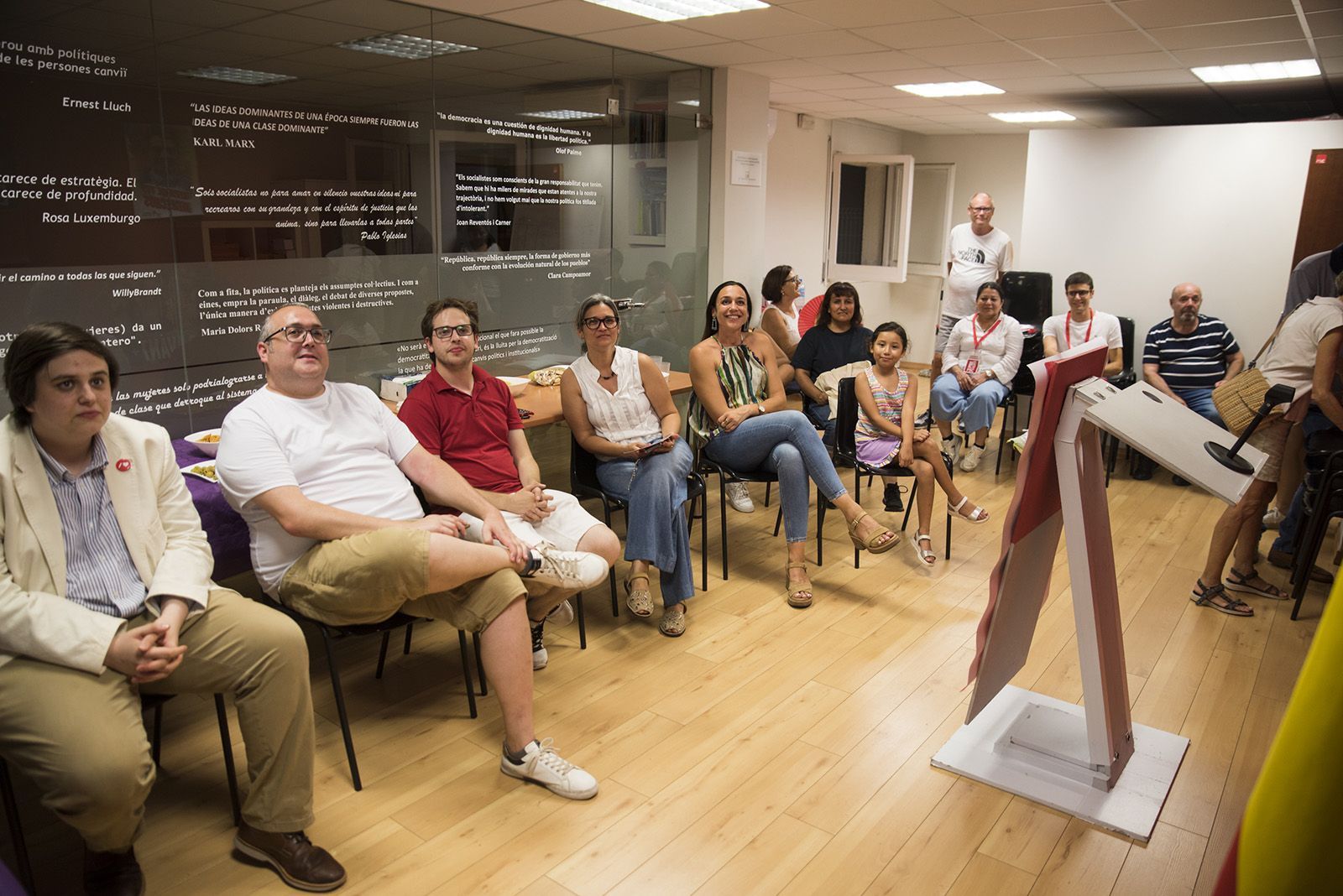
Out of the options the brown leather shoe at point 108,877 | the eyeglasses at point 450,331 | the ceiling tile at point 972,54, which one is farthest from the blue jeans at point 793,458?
the brown leather shoe at point 108,877

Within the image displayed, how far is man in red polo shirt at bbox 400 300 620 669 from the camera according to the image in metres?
3.05

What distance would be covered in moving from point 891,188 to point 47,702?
28.0 ft

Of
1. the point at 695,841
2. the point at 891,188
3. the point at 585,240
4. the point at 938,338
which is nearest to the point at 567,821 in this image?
the point at 695,841

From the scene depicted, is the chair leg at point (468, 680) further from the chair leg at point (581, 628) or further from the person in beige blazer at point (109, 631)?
the person in beige blazer at point (109, 631)

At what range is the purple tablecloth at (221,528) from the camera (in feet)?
8.72

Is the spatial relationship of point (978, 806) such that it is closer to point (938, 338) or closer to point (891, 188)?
point (938, 338)

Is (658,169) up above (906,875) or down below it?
above

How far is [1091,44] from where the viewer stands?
4.62 m

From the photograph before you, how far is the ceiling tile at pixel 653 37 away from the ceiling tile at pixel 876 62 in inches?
35.2

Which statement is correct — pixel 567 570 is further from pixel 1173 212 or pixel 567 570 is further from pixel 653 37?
pixel 1173 212

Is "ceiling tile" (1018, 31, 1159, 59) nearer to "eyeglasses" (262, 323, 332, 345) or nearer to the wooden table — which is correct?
the wooden table

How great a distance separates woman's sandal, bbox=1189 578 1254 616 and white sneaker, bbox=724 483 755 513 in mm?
2158

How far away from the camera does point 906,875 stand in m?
2.18

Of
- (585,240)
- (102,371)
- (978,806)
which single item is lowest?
(978,806)
